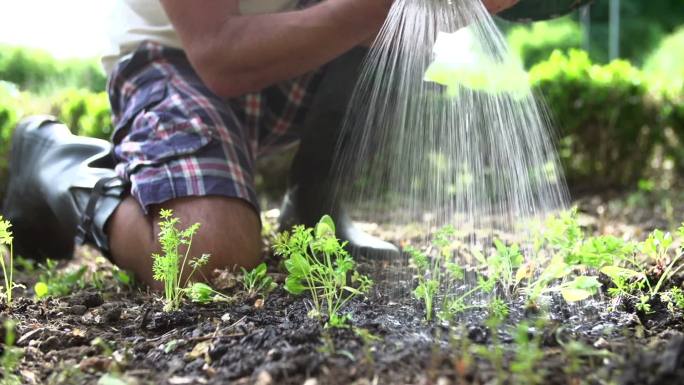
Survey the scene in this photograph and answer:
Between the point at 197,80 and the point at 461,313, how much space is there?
1336 mm

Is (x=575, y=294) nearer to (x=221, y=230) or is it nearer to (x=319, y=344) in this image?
(x=319, y=344)

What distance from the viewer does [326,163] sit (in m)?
2.95

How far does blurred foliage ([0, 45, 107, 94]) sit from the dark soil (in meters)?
4.65

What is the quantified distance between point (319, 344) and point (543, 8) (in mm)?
1564

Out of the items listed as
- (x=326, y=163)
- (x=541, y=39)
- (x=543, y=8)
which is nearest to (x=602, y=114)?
(x=543, y=8)

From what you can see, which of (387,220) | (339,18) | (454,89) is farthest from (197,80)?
(387,220)

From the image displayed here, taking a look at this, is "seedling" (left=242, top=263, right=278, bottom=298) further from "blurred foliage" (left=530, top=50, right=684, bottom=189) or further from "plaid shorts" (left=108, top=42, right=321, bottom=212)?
"blurred foliage" (left=530, top=50, right=684, bottom=189)

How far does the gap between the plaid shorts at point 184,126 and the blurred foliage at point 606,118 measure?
2192 mm

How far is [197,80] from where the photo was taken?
2.65 m

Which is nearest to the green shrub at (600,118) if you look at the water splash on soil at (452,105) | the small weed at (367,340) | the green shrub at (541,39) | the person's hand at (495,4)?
the water splash on soil at (452,105)

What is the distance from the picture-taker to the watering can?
257 centimetres

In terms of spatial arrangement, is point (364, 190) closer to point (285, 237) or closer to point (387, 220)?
point (387, 220)

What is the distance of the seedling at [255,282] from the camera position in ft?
6.64

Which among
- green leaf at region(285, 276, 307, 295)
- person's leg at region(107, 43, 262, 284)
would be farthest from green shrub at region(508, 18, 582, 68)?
green leaf at region(285, 276, 307, 295)
